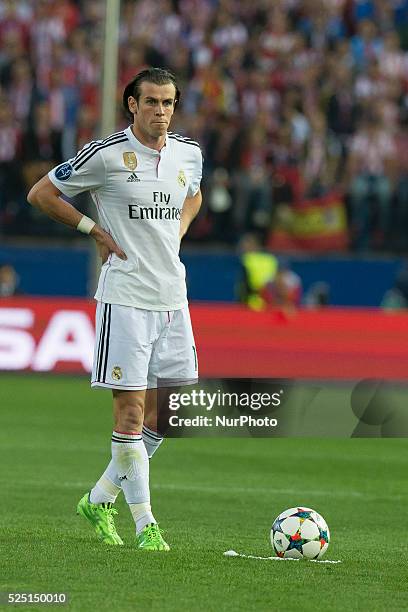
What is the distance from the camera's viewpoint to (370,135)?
70.7 ft

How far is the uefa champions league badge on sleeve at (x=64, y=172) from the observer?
7.28m

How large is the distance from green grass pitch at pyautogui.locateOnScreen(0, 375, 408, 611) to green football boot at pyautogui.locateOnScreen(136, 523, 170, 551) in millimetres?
68

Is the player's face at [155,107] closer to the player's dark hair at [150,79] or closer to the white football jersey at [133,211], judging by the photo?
the player's dark hair at [150,79]

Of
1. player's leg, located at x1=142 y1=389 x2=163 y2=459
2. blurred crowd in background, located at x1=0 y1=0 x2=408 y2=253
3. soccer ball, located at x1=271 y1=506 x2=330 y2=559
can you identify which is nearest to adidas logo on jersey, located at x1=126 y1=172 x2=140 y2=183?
player's leg, located at x1=142 y1=389 x2=163 y2=459

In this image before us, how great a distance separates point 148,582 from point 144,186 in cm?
207

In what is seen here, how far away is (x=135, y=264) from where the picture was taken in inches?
286

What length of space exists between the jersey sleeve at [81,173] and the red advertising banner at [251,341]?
34.7 feet

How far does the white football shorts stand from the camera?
23.6ft

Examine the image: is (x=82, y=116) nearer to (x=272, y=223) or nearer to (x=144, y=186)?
(x=272, y=223)

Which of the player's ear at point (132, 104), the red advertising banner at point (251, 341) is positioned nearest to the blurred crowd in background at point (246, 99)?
the red advertising banner at point (251, 341)

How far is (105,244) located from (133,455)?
1063mm

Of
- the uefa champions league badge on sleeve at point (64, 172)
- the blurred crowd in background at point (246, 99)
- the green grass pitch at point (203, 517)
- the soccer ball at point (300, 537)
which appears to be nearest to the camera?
the green grass pitch at point (203, 517)

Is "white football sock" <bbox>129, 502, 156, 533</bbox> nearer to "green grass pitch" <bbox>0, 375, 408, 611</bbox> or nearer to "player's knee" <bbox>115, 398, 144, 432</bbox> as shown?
"green grass pitch" <bbox>0, 375, 408, 611</bbox>

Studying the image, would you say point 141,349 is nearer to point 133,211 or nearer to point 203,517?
point 133,211
